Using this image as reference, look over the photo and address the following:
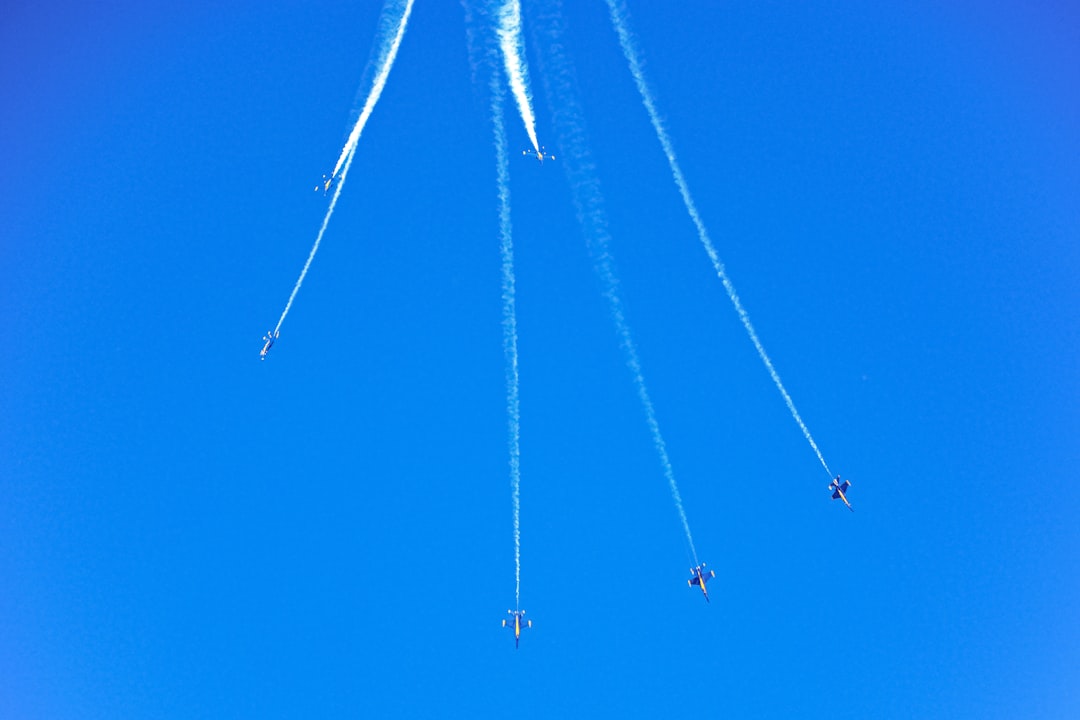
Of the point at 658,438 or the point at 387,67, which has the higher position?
the point at 387,67

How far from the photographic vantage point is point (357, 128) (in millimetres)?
14812

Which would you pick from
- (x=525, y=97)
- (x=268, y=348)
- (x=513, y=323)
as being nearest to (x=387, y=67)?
(x=525, y=97)

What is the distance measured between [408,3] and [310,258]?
680 centimetres

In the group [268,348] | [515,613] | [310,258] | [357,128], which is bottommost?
[515,613]

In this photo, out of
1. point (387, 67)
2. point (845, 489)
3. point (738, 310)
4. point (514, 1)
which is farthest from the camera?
point (845, 489)

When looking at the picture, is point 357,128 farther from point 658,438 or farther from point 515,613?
point 515,613

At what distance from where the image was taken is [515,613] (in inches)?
778

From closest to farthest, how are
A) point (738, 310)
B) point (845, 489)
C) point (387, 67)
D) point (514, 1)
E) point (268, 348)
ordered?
point (514, 1) → point (387, 67) → point (738, 310) → point (268, 348) → point (845, 489)

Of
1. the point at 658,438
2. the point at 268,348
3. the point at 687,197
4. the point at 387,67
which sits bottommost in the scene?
the point at 658,438

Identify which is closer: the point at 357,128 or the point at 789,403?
the point at 357,128

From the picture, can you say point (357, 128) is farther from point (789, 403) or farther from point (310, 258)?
point (789, 403)

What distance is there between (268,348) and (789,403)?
14.5m

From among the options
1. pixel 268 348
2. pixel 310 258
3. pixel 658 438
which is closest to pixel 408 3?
pixel 310 258

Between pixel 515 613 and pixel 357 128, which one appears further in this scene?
pixel 515 613
